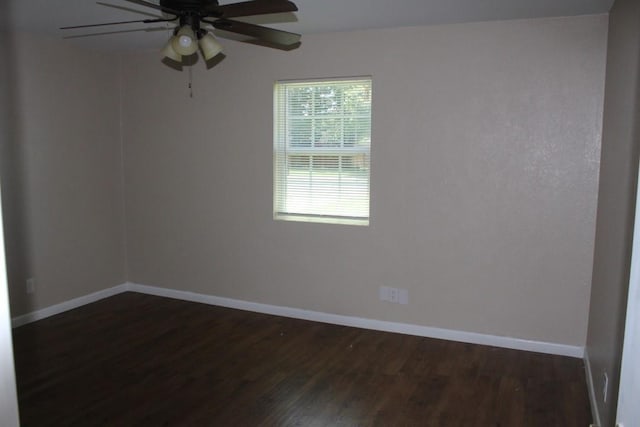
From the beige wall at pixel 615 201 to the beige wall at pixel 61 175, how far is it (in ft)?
13.5

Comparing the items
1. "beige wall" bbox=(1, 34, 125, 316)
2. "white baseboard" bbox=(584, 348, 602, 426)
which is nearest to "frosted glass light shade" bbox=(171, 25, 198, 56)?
"beige wall" bbox=(1, 34, 125, 316)

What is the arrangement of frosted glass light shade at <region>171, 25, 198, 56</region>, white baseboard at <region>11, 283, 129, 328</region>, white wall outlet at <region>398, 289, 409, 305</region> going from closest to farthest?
frosted glass light shade at <region>171, 25, 198, 56</region> < white wall outlet at <region>398, 289, 409, 305</region> < white baseboard at <region>11, 283, 129, 328</region>

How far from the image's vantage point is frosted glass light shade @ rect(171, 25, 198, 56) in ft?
7.80

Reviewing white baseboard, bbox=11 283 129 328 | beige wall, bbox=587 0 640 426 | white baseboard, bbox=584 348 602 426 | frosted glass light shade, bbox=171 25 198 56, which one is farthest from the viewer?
white baseboard, bbox=11 283 129 328

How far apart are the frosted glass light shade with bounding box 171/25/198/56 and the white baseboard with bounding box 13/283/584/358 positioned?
102 inches

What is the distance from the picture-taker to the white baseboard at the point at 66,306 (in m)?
4.08

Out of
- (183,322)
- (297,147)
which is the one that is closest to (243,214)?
(297,147)

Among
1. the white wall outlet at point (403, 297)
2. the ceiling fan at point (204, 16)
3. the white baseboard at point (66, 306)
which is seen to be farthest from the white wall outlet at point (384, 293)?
the white baseboard at point (66, 306)

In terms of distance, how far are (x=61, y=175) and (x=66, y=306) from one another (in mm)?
1181

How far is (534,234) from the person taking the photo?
140 inches

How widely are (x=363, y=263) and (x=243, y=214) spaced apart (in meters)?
1.20

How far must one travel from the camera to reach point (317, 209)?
14.2ft

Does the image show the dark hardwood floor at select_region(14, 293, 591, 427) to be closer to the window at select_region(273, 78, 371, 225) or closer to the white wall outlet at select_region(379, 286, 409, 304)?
the white wall outlet at select_region(379, 286, 409, 304)

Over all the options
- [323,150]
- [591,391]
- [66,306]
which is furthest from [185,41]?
[66,306]
